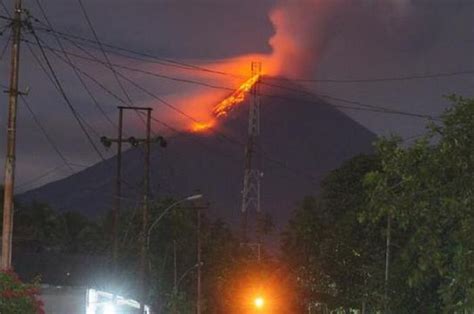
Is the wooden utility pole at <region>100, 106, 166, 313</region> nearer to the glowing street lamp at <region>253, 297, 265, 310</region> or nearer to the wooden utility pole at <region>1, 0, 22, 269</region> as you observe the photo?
the wooden utility pole at <region>1, 0, 22, 269</region>

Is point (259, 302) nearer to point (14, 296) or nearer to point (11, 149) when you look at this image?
point (11, 149)

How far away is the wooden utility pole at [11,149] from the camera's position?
2378 centimetres

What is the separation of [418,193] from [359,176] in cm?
3632

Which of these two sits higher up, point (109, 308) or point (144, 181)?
point (144, 181)

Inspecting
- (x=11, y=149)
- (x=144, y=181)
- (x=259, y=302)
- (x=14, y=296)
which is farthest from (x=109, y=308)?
(x=14, y=296)

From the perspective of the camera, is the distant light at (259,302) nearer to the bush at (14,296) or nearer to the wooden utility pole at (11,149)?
the wooden utility pole at (11,149)

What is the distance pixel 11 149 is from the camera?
24734 mm

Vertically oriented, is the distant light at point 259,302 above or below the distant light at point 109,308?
above

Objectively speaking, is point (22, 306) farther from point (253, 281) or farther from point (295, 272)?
point (253, 281)

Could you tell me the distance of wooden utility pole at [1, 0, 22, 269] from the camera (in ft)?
78.0

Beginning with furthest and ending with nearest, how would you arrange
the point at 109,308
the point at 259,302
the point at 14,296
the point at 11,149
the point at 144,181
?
the point at 259,302, the point at 109,308, the point at 144,181, the point at 11,149, the point at 14,296

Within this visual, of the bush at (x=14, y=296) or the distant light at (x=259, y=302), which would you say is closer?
the bush at (x=14, y=296)

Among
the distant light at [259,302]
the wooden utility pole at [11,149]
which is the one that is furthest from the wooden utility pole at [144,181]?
the distant light at [259,302]

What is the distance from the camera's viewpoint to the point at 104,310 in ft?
166
